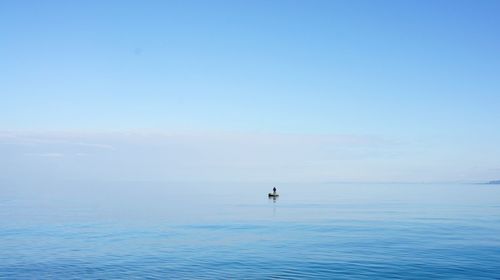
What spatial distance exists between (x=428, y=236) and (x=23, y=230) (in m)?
59.6

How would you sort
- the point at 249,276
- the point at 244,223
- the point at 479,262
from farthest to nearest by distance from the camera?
1. the point at 244,223
2. the point at 479,262
3. the point at 249,276

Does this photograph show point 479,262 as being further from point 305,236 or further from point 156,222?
point 156,222

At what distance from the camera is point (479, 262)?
149 ft

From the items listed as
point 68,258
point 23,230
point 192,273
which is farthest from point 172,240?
point 23,230

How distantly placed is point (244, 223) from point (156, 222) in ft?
52.8

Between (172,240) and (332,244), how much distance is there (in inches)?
825

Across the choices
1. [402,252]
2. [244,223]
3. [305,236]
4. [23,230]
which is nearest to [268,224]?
[244,223]

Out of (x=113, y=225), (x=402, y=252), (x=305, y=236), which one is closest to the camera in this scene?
(x=402, y=252)

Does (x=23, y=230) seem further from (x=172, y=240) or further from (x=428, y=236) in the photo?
(x=428, y=236)

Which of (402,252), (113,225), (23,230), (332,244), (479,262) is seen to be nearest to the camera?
(479,262)

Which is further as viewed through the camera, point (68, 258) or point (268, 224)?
Answer: point (268, 224)

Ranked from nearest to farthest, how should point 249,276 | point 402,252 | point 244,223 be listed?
point 249,276
point 402,252
point 244,223

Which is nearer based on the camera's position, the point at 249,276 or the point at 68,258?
the point at 249,276

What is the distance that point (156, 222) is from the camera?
3280 inches
